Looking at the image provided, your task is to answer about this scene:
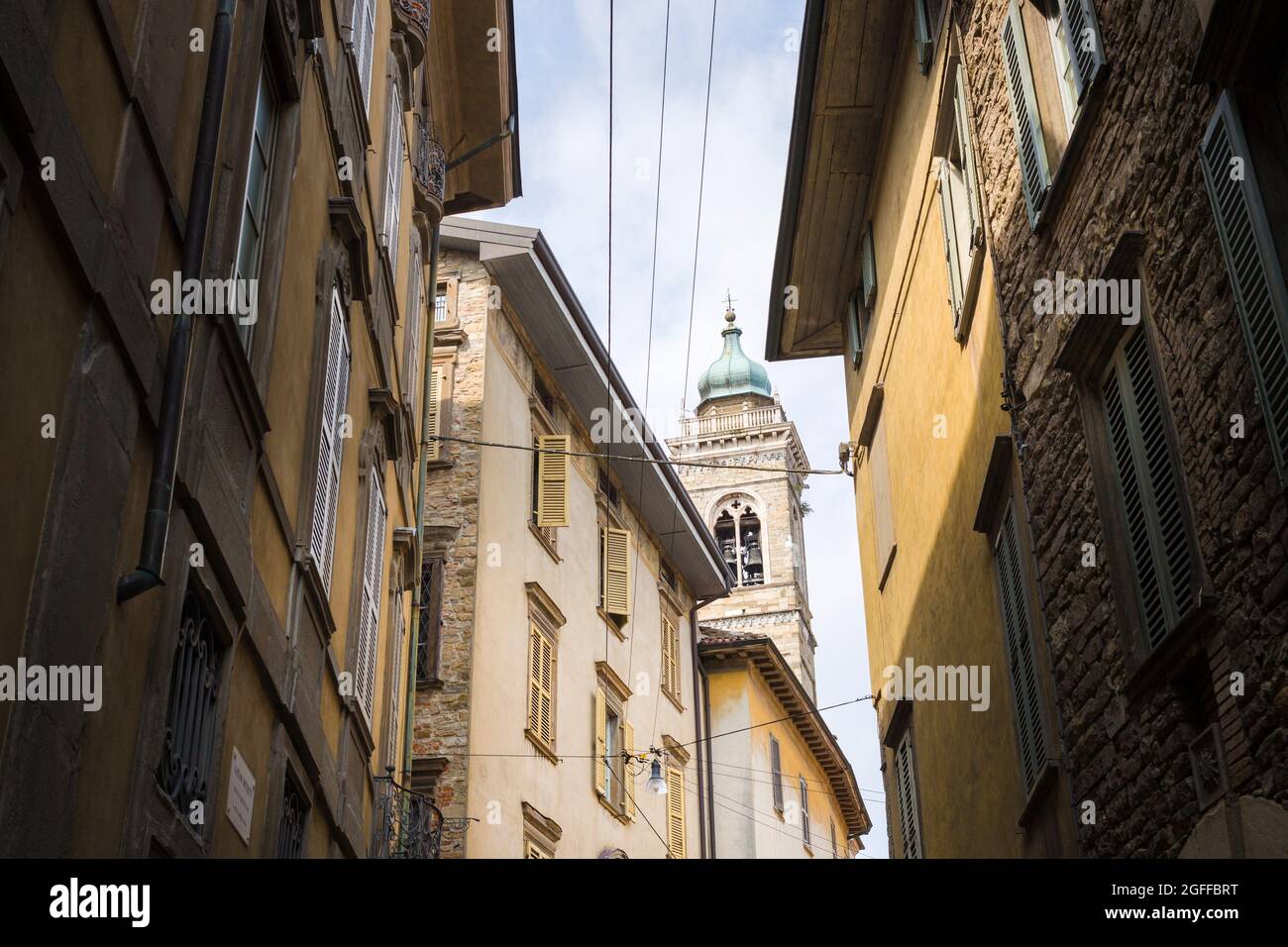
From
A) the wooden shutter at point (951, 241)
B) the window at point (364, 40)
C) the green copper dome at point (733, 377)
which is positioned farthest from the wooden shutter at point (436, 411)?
the green copper dome at point (733, 377)

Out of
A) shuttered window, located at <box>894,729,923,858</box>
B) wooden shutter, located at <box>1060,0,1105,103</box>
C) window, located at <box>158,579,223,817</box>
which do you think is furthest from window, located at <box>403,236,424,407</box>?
window, located at <box>158,579,223,817</box>

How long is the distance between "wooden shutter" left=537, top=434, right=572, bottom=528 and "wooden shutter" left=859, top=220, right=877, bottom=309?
8.00m

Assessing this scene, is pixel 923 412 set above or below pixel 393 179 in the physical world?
below

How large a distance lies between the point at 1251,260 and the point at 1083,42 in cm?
289

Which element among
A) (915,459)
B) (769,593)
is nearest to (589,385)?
(915,459)

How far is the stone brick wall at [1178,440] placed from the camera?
5.85 m

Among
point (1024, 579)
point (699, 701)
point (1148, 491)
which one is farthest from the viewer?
point (699, 701)

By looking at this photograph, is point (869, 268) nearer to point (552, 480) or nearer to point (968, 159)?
point (968, 159)

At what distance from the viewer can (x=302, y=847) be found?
30.4 ft

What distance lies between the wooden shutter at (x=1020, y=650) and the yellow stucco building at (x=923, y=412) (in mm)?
26

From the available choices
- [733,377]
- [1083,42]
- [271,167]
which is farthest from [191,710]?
[733,377]

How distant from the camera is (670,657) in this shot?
3047 centimetres

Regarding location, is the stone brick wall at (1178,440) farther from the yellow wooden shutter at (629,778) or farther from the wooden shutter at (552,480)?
the yellow wooden shutter at (629,778)
